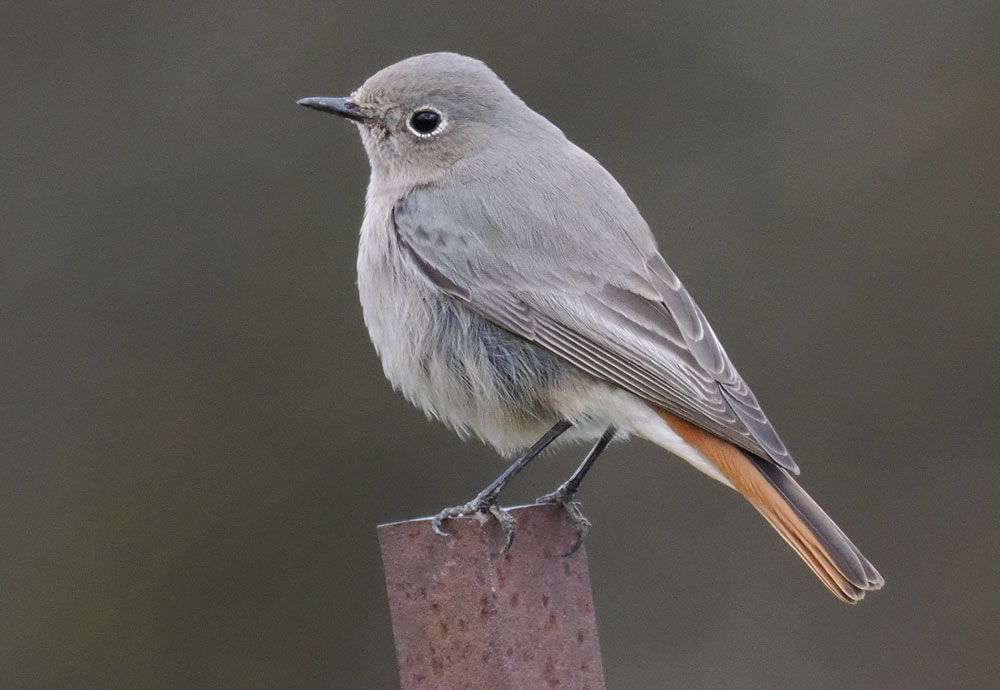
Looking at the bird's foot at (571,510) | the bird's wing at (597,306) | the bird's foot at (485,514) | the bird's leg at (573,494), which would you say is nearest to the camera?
the bird's foot at (485,514)

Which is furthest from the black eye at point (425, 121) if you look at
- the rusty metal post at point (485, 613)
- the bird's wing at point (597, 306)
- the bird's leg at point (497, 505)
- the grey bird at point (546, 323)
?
the rusty metal post at point (485, 613)

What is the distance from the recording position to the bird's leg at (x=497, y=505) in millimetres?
3982

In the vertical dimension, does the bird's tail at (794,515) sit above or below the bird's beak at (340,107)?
below

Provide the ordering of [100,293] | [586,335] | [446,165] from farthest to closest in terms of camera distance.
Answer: [100,293], [446,165], [586,335]

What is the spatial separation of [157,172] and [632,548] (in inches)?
139

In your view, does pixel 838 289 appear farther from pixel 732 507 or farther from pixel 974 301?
pixel 732 507

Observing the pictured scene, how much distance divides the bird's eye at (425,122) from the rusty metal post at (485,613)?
230 centimetres

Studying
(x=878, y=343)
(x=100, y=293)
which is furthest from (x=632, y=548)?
(x=100, y=293)

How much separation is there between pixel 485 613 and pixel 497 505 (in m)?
0.69

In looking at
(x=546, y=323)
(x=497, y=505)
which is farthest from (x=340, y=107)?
(x=497, y=505)

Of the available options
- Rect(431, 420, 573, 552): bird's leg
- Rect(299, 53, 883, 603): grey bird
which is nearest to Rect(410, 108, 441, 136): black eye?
Rect(299, 53, 883, 603): grey bird

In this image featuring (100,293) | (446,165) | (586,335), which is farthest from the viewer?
(100,293)

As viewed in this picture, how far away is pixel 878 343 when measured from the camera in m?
9.58

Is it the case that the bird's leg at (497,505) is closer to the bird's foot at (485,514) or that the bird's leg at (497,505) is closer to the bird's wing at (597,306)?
the bird's foot at (485,514)
